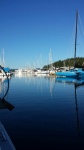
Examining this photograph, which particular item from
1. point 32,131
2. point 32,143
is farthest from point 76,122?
point 32,143

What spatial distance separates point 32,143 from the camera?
12.8m

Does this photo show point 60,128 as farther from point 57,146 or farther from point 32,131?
point 57,146

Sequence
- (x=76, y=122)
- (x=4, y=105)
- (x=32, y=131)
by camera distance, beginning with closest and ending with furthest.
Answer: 1. (x=4, y=105)
2. (x=32, y=131)
3. (x=76, y=122)

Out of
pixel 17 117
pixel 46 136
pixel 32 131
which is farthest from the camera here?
pixel 17 117

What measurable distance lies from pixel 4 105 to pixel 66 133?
4.43m

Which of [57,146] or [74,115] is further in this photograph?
[74,115]

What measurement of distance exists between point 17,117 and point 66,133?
576 centimetres

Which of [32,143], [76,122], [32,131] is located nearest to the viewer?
[32,143]

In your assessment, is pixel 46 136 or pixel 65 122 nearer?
pixel 46 136

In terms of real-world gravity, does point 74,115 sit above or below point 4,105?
below

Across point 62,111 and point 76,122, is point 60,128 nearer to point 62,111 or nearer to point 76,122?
point 76,122

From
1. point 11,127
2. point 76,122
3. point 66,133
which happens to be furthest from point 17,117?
point 66,133

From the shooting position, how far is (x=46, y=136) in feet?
45.6

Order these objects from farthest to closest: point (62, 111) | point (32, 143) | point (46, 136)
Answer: point (62, 111) < point (46, 136) < point (32, 143)
